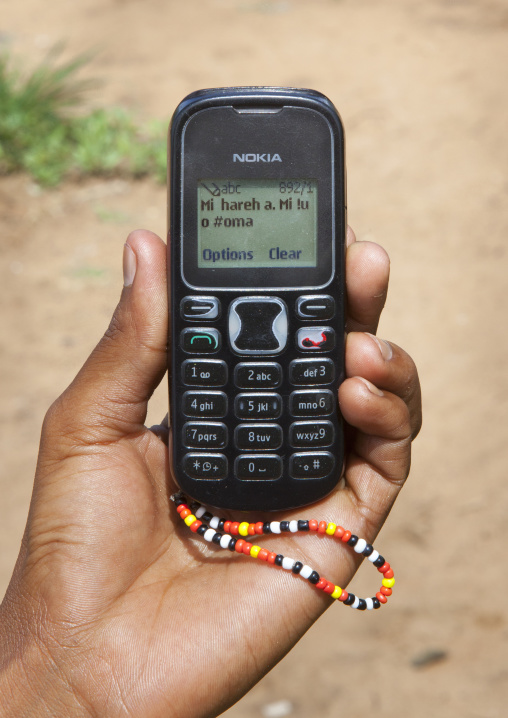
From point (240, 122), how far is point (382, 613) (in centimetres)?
204

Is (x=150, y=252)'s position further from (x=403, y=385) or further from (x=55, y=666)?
(x=55, y=666)

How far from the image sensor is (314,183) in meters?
1.91

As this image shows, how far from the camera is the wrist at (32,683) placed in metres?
1.67

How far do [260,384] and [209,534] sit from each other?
0.37m

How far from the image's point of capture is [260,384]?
1.90 metres

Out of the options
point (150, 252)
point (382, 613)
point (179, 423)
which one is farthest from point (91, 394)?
point (382, 613)

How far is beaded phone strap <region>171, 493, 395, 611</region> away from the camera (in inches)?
69.1

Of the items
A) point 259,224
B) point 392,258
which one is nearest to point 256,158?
point 259,224

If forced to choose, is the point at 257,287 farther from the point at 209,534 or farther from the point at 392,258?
the point at 392,258

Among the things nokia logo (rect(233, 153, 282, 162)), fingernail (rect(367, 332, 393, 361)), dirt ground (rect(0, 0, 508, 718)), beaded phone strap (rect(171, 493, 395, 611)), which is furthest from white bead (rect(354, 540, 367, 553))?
dirt ground (rect(0, 0, 508, 718))

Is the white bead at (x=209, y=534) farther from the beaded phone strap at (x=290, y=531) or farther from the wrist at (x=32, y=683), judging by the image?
the wrist at (x=32, y=683)

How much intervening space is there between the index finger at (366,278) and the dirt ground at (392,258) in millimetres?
1608

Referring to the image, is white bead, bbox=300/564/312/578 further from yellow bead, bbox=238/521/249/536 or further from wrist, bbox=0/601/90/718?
wrist, bbox=0/601/90/718

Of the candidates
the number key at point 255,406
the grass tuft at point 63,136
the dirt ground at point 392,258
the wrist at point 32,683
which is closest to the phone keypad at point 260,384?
the number key at point 255,406
